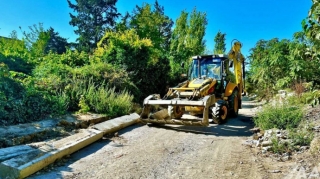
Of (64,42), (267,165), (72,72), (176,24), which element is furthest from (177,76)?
(64,42)

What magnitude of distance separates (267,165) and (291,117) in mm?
2223

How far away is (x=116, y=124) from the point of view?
277 inches

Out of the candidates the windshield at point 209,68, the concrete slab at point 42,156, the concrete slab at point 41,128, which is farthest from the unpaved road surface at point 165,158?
the windshield at point 209,68

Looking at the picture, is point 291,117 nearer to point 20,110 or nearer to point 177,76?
point 20,110

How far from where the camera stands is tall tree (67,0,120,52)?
32.5 metres

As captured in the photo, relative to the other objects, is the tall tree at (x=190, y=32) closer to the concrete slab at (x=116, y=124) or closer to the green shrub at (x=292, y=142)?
the concrete slab at (x=116, y=124)

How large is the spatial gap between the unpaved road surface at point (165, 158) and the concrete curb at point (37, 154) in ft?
0.44

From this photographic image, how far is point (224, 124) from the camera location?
802cm

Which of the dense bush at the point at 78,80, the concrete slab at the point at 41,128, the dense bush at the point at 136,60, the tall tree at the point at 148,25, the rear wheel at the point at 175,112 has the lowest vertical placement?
the concrete slab at the point at 41,128

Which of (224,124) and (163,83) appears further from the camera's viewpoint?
(163,83)

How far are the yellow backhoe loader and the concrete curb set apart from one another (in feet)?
7.38

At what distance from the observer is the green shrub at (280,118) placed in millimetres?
5952

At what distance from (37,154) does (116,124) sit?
9.48 ft

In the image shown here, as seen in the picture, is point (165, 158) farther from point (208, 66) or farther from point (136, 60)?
point (136, 60)
